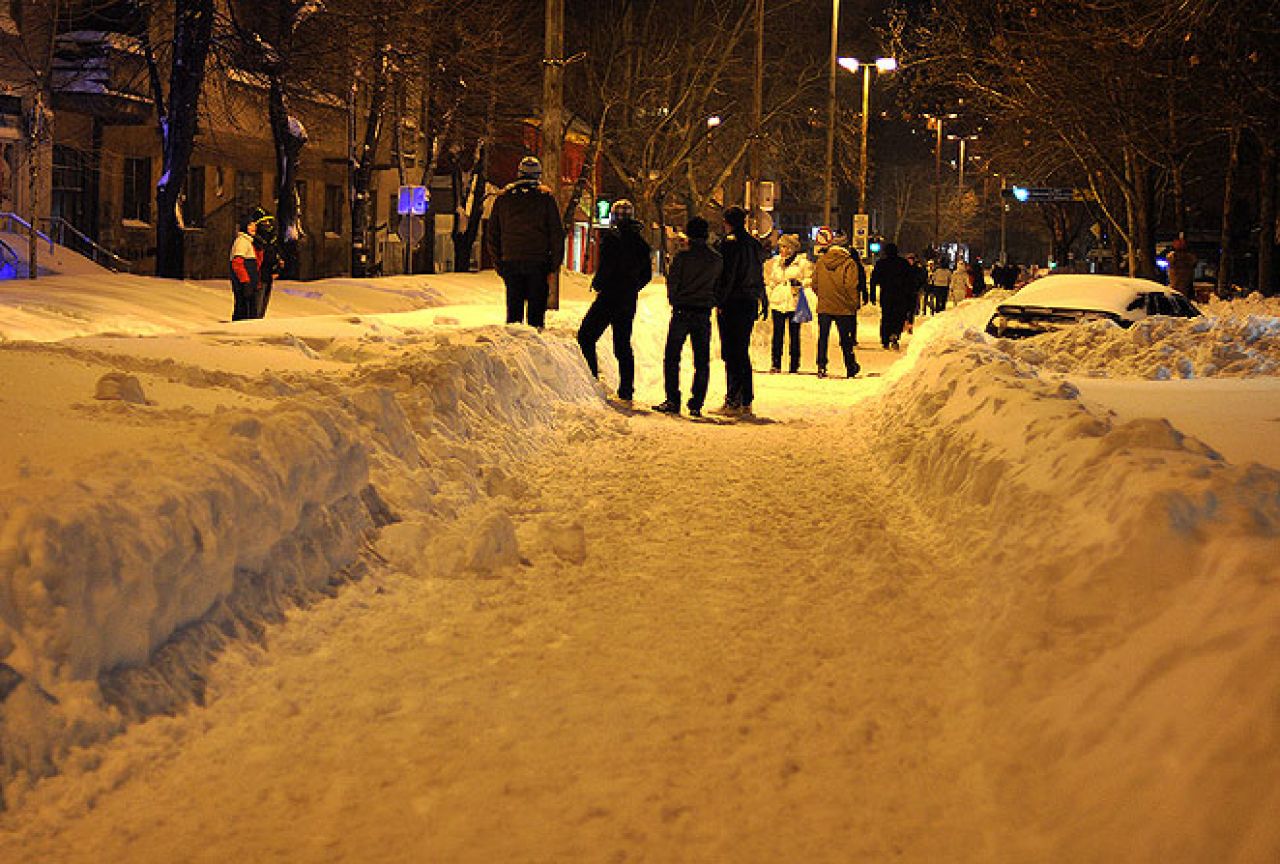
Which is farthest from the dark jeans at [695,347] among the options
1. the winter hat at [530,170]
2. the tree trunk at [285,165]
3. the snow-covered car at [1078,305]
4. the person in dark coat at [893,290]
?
the tree trunk at [285,165]

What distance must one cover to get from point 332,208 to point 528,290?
33.8 meters

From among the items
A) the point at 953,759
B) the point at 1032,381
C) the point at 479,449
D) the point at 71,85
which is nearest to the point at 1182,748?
the point at 953,759

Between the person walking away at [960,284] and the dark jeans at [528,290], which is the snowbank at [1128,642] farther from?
the person walking away at [960,284]

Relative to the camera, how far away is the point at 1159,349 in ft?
54.3

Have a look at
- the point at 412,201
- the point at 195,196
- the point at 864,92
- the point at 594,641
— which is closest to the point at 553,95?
the point at 412,201

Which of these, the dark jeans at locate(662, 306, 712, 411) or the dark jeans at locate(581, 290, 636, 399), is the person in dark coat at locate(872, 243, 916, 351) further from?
the dark jeans at locate(581, 290, 636, 399)

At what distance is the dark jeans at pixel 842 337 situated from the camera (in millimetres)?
20609

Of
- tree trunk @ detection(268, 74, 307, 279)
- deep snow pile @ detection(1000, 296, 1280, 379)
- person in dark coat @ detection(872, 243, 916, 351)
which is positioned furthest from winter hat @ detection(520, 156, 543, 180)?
tree trunk @ detection(268, 74, 307, 279)

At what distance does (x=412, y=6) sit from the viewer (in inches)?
1086

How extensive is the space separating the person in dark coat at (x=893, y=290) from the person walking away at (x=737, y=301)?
10.2 m

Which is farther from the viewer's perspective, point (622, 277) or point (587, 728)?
point (622, 277)

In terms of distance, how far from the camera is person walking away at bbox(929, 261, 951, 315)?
149ft

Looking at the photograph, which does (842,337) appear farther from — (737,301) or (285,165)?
(285,165)

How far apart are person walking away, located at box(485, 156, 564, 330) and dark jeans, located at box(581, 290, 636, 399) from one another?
56 centimetres
